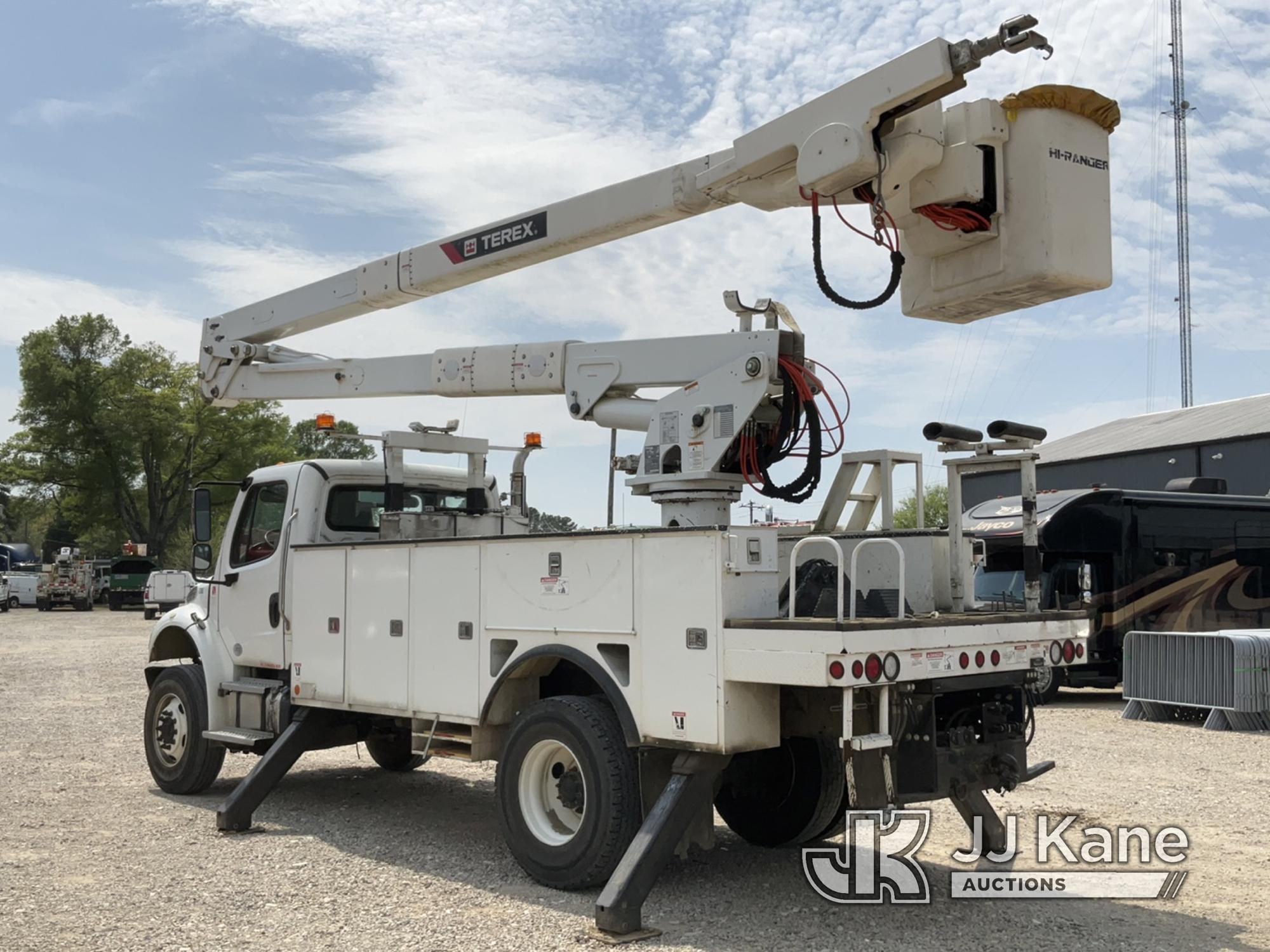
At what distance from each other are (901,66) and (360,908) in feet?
17.7

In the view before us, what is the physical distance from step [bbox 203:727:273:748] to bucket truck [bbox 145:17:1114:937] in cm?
3

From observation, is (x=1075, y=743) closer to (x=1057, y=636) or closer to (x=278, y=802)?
(x=1057, y=636)

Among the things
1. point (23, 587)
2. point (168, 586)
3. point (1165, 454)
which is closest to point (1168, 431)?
point (1165, 454)

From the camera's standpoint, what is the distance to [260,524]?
32.1 feet

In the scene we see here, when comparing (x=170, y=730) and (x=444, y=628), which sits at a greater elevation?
(x=444, y=628)

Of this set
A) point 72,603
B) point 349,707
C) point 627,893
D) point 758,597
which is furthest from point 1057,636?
point 72,603

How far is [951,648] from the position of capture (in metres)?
6.07

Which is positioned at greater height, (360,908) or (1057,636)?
(1057,636)

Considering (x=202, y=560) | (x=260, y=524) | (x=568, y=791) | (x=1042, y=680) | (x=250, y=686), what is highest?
(x=260, y=524)

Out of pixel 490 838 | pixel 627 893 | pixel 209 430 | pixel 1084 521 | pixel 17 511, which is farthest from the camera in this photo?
pixel 17 511

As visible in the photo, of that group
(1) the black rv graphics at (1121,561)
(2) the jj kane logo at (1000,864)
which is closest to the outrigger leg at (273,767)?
(2) the jj kane logo at (1000,864)

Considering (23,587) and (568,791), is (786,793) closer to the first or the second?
(568,791)

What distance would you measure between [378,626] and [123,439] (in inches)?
1858

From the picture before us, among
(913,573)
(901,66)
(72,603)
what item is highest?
(901,66)
